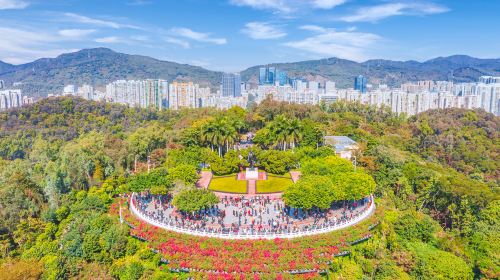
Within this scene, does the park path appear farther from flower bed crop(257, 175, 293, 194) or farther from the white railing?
the white railing

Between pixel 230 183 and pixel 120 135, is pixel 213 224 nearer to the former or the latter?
pixel 230 183

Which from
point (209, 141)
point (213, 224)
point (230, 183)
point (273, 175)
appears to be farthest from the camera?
point (209, 141)

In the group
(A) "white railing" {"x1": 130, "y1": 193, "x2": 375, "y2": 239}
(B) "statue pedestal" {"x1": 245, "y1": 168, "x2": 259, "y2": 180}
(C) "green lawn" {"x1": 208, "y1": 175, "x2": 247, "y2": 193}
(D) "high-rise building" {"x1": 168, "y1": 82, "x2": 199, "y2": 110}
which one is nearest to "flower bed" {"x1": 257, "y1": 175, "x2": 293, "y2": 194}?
(B) "statue pedestal" {"x1": 245, "y1": 168, "x2": 259, "y2": 180}

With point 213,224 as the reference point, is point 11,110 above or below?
above

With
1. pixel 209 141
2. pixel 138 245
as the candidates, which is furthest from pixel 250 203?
pixel 209 141

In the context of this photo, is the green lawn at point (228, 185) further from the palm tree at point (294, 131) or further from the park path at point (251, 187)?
the palm tree at point (294, 131)

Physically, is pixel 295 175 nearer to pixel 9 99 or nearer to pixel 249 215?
pixel 249 215

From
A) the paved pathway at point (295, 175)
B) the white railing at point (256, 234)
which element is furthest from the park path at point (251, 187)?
the white railing at point (256, 234)
